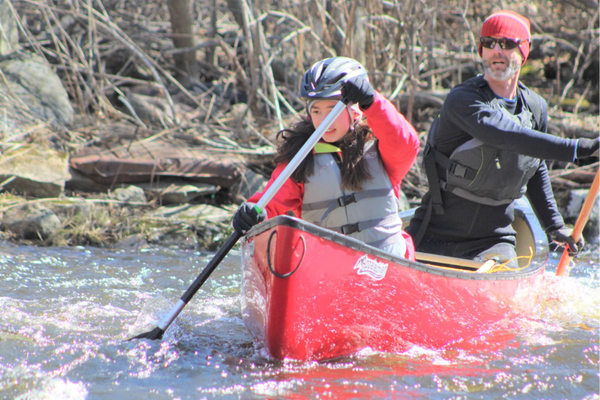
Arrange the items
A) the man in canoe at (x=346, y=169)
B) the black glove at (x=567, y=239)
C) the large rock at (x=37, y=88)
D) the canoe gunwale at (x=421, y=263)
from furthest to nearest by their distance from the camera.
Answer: the large rock at (x=37, y=88), the black glove at (x=567, y=239), the man in canoe at (x=346, y=169), the canoe gunwale at (x=421, y=263)

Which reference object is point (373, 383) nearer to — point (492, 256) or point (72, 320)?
point (492, 256)

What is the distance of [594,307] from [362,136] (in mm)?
2065

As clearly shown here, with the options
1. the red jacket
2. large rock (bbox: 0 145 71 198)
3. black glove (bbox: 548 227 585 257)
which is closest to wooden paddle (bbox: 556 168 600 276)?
black glove (bbox: 548 227 585 257)

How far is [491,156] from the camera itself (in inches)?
126

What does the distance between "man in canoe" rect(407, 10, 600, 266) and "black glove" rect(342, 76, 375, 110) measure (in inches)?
29.7

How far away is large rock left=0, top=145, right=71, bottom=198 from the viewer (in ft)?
17.9

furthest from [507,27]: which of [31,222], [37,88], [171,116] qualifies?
[37,88]

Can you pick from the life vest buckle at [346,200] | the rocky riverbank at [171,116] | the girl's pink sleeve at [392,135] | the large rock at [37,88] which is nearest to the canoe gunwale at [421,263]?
the life vest buckle at [346,200]

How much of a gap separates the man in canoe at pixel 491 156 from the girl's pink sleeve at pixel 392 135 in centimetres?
47

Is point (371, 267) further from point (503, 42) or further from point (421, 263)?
point (503, 42)

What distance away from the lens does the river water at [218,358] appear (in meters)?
2.46

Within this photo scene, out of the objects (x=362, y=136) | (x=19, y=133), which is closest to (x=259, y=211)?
(x=362, y=136)

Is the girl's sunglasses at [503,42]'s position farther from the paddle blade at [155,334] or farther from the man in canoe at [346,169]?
the paddle blade at [155,334]

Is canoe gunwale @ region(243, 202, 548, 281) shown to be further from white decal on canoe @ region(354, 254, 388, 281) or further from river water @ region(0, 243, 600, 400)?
river water @ region(0, 243, 600, 400)
